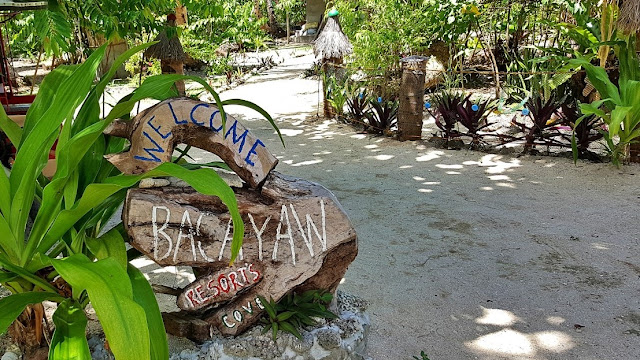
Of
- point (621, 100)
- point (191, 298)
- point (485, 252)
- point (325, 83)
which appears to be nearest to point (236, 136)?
point (191, 298)

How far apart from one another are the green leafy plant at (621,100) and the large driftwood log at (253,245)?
3321 mm

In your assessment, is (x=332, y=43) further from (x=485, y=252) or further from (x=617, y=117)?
(x=485, y=252)

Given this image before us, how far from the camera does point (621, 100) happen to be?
4.93 m

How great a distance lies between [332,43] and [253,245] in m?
6.29

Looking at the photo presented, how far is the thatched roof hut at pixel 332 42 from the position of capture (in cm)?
801

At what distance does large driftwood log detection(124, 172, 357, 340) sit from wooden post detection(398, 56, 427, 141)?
4.09m

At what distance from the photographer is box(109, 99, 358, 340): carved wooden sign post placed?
196 centimetres

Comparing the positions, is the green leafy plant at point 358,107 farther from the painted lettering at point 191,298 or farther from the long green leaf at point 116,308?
the long green leaf at point 116,308

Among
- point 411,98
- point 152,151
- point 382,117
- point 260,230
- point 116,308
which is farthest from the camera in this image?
point 382,117

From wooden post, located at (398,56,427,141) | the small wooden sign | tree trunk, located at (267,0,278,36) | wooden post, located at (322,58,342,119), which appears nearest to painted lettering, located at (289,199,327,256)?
the small wooden sign

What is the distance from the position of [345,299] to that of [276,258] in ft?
1.79

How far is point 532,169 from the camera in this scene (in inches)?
207

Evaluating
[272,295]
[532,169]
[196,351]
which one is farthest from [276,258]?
[532,169]

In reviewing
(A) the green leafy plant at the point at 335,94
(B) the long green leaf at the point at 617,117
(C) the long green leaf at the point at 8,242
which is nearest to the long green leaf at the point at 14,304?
(C) the long green leaf at the point at 8,242
